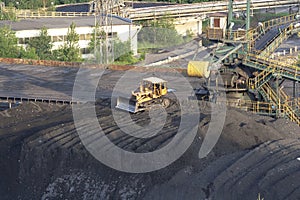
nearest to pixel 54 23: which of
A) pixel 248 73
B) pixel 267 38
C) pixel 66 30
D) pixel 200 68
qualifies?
pixel 66 30

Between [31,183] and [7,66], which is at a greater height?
[7,66]

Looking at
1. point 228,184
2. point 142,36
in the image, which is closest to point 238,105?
point 228,184

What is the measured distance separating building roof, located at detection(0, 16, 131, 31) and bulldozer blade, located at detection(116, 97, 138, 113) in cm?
2199

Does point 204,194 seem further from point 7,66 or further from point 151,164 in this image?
point 7,66

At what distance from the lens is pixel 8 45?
40.9 meters

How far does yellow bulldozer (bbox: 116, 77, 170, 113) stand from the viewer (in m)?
23.7

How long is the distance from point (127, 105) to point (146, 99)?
0.81 meters

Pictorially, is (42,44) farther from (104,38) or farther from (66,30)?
(104,38)

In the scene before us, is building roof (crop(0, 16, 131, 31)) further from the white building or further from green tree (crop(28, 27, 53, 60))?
green tree (crop(28, 27, 53, 60))

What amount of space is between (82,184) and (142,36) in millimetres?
34111

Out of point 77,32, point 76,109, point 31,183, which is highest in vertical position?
point 77,32

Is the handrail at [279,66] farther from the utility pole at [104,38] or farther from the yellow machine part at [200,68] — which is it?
the utility pole at [104,38]

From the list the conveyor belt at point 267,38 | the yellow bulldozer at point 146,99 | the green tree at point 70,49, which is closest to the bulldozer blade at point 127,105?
the yellow bulldozer at point 146,99

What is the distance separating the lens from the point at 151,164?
18.5 metres
